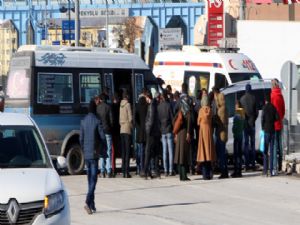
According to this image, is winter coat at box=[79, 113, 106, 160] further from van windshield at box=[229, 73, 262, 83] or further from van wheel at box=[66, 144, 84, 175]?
van windshield at box=[229, 73, 262, 83]

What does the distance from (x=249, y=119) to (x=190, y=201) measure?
Answer: 19.0 ft

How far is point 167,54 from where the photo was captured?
33.3m

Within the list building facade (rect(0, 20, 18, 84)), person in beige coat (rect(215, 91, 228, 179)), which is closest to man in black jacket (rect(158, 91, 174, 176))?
person in beige coat (rect(215, 91, 228, 179))

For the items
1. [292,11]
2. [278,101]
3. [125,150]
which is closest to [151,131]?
[125,150]

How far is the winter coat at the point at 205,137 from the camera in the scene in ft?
75.6

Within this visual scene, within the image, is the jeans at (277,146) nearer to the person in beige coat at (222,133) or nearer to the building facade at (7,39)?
the person in beige coat at (222,133)

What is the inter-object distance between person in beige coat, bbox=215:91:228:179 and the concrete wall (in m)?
17.1

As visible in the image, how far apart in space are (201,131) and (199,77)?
803cm

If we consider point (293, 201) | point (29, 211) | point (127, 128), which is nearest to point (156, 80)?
point (127, 128)

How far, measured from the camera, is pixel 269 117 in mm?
23484

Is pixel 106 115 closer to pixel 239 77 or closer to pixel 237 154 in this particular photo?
pixel 237 154

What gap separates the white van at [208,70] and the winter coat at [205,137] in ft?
22.7

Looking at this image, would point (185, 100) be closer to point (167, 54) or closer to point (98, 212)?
point (98, 212)

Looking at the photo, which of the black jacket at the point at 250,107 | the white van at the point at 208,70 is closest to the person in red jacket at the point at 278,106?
the black jacket at the point at 250,107
